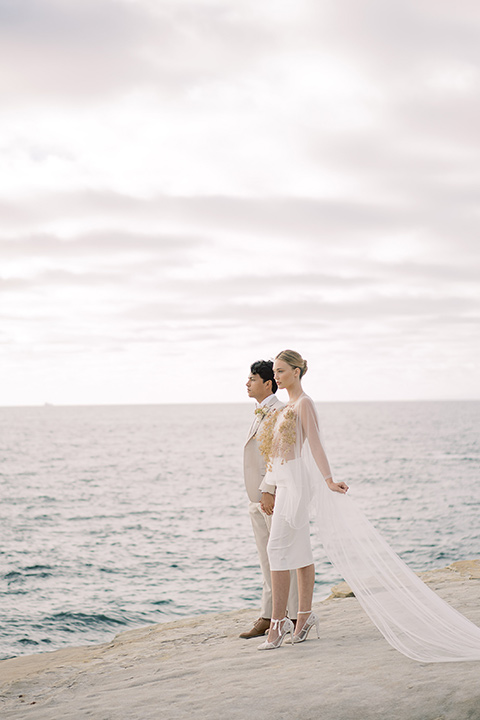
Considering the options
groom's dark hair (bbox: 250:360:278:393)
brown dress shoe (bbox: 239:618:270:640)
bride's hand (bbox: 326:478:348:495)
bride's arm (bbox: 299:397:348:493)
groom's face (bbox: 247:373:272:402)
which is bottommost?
brown dress shoe (bbox: 239:618:270:640)

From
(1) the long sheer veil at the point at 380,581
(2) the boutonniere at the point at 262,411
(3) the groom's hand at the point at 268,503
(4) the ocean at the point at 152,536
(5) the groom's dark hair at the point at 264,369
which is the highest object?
(5) the groom's dark hair at the point at 264,369

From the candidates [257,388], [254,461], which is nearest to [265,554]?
[254,461]

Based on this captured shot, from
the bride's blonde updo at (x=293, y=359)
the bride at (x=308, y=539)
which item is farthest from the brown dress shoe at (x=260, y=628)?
the bride's blonde updo at (x=293, y=359)

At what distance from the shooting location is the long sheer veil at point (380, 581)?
5324mm

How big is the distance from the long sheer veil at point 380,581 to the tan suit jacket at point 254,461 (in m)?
0.66

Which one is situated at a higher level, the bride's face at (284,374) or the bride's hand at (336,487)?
the bride's face at (284,374)

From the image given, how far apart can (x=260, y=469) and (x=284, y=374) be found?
1.22 meters

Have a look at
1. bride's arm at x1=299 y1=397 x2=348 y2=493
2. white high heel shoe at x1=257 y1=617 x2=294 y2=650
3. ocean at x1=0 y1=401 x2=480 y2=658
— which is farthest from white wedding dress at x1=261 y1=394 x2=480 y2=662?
ocean at x1=0 y1=401 x2=480 y2=658

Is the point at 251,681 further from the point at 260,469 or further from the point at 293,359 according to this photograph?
the point at 293,359

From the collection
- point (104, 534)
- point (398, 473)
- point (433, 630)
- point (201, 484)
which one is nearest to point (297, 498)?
point (433, 630)

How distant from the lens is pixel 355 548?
589cm

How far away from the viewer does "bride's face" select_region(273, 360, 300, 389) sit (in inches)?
239

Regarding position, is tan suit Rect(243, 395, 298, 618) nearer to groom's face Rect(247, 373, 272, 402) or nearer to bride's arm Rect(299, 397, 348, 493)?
groom's face Rect(247, 373, 272, 402)

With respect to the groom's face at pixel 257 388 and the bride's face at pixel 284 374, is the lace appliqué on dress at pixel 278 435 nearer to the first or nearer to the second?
the bride's face at pixel 284 374
